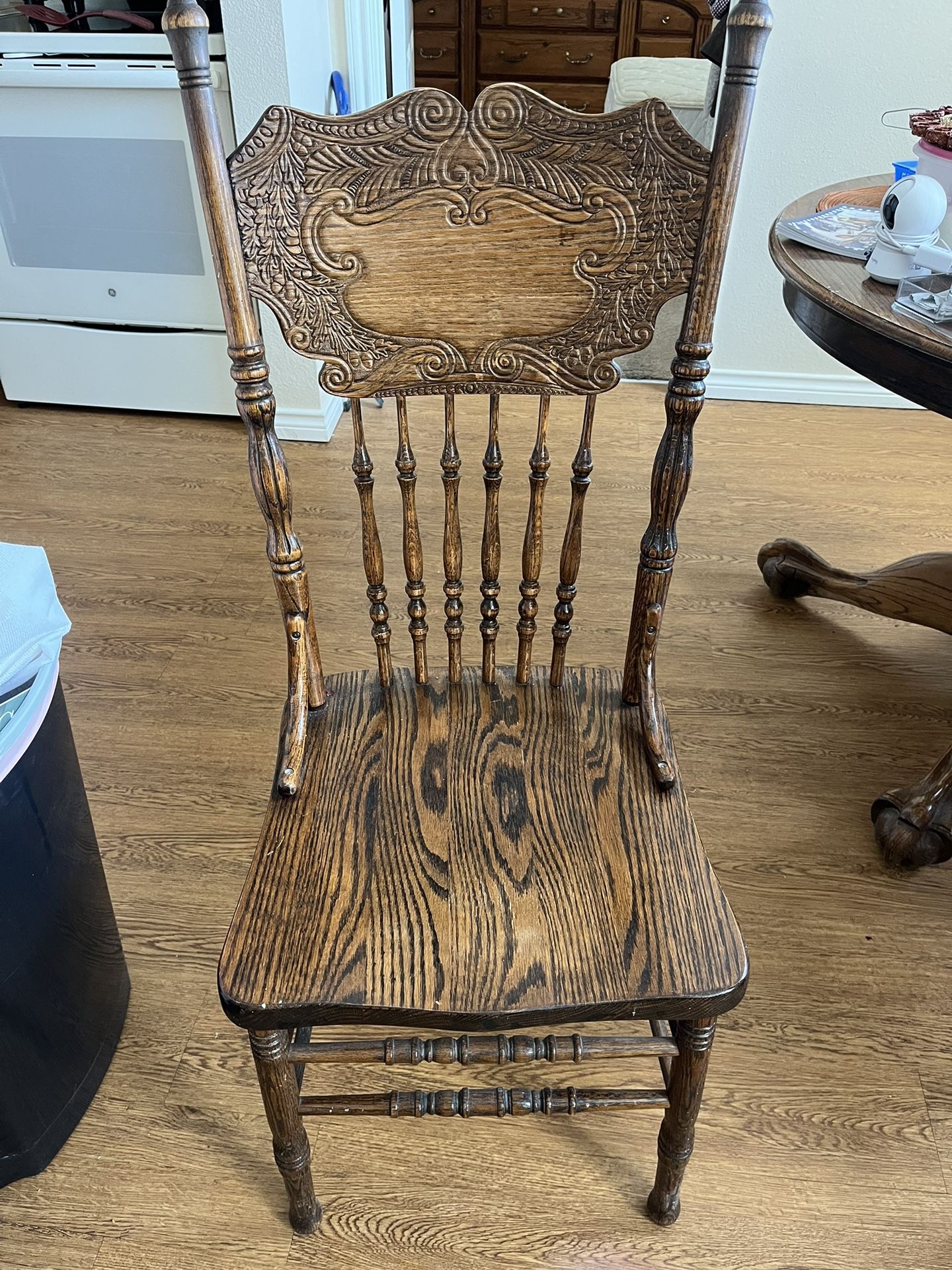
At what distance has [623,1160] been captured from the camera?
3.87 feet

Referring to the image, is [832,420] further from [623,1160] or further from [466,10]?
[466,10]

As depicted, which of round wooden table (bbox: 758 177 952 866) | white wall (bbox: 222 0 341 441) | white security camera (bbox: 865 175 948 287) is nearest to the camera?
round wooden table (bbox: 758 177 952 866)

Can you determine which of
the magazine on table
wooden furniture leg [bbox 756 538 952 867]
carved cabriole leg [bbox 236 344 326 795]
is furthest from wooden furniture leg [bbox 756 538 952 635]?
carved cabriole leg [bbox 236 344 326 795]

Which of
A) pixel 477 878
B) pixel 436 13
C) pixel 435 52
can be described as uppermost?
pixel 477 878

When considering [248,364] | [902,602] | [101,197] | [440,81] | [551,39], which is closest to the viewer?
[248,364]

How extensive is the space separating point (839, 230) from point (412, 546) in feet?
2.94

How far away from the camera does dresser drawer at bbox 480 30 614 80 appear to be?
15.4 feet

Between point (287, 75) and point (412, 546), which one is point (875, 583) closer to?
point (412, 546)

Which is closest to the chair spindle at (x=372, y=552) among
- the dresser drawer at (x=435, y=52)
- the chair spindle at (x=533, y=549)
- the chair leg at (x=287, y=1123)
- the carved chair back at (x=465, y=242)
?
the carved chair back at (x=465, y=242)

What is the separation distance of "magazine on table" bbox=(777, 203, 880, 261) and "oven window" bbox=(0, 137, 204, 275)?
1469mm

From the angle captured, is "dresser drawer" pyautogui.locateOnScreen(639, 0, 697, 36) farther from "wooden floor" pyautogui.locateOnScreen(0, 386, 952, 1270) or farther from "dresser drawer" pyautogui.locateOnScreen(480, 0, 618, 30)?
"wooden floor" pyautogui.locateOnScreen(0, 386, 952, 1270)

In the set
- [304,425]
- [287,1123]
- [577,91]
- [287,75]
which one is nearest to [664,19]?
[577,91]

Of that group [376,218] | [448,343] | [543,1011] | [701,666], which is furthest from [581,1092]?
[701,666]

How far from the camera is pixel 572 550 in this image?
108 cm
